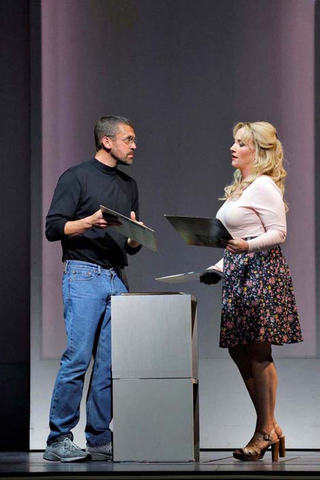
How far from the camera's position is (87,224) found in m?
3.95

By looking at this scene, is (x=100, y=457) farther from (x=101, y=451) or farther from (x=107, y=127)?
(x=107, y=127)

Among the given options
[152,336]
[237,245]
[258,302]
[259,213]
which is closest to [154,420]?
[152,336]

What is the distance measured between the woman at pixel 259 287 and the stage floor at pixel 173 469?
179 millimetres

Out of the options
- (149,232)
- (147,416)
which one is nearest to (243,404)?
(147,416)

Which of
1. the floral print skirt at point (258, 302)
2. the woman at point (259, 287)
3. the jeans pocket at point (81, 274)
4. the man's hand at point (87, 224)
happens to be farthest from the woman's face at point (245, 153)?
the jeans pocket at point (81, 274)

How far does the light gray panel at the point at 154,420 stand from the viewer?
Answer: 3734 mm

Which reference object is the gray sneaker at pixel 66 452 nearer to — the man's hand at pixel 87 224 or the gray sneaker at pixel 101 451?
the gray sneaker at pixel 101 451

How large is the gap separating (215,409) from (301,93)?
5.65ft

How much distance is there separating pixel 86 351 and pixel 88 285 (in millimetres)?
286

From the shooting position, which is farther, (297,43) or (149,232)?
(297,43)

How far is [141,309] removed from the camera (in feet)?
12.5

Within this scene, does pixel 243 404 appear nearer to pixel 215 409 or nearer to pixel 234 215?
pixel 215 409

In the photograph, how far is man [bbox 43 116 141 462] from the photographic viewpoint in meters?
4.01

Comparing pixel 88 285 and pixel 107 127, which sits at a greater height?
pixel 107 127
